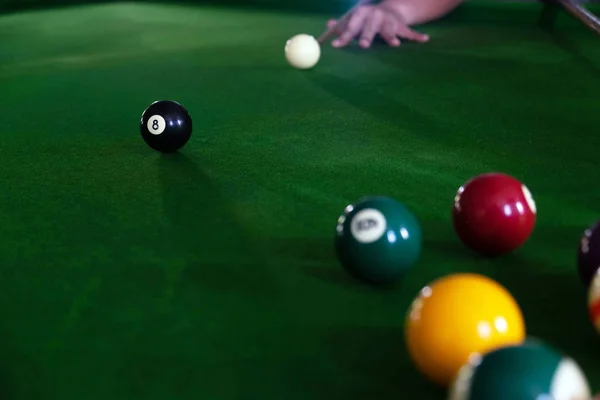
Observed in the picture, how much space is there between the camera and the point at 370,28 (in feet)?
14.9

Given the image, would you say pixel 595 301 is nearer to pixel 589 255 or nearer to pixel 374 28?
pixel 589 255

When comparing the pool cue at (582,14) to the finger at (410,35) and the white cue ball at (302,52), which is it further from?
the white cue ball at (302,52)

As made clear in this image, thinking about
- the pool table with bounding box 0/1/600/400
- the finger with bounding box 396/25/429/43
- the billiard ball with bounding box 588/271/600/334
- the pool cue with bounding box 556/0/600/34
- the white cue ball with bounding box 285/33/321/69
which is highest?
the pool cue with bounding box 556/0/600/34

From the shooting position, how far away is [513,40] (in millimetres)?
4461

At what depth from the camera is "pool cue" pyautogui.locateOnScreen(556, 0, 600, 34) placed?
401 cm

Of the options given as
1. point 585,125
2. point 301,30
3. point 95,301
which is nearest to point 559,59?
point 585,125

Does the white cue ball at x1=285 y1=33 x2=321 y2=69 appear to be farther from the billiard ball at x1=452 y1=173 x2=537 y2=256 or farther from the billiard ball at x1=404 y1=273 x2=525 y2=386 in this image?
the billiard ball at x1=404 y1=273 x2=525 y2=386

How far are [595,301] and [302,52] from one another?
269 cm

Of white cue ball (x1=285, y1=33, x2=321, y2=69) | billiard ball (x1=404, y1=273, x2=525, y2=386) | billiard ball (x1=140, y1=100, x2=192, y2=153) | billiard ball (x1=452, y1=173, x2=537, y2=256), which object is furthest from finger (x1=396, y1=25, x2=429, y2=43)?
billiard ball (x1=404, y1=273, x2=525, y2=386)

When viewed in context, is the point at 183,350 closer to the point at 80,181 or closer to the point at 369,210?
the point at 369,210

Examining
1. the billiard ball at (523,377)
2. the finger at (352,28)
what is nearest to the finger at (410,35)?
the finger at (352,28)

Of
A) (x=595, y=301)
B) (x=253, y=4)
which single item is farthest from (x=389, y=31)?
(x=595, y=301)

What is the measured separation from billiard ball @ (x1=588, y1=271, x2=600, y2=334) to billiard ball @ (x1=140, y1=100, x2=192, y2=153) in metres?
1.65

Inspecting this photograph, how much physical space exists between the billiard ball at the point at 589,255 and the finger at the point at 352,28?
3.11 metres
